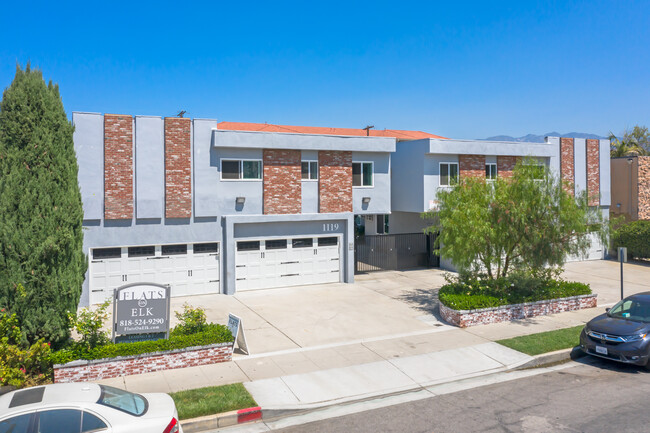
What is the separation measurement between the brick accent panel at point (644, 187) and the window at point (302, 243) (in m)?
20.5

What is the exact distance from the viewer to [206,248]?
64.0 ft

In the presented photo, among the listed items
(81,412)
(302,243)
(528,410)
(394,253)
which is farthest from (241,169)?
(81,412)

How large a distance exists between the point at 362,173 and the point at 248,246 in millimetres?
6047

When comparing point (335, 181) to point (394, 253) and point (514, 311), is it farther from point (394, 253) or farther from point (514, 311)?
point (514, 311)

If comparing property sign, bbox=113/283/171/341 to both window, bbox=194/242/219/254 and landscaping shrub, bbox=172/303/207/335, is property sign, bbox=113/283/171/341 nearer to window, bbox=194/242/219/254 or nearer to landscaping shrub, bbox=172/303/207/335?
landscaping shrub, bbox=172/303/207/335

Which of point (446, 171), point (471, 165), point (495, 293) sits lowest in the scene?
point (495, 293)

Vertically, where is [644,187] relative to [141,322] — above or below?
above

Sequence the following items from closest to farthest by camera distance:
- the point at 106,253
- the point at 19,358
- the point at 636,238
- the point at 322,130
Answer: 1. the point at 19,358
2. the point at 106,253
3. the point at 636,238
4. the point at 322,130

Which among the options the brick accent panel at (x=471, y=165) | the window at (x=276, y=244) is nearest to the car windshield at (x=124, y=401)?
the window at (x=276, y=244)

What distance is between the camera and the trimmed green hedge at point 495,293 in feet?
51.4

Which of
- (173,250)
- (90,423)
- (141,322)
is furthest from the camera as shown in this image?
(173,250)

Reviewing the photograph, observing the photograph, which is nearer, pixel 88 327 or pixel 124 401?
pixel 124 401

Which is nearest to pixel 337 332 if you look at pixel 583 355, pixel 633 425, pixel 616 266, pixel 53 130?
pixel 583 355

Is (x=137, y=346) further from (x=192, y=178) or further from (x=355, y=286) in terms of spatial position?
(x=355, y=286)
